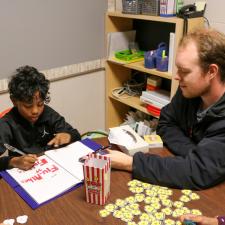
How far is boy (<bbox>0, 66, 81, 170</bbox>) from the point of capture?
1.49 metres

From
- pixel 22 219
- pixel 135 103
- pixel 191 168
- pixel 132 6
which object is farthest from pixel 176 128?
pixel 132 6

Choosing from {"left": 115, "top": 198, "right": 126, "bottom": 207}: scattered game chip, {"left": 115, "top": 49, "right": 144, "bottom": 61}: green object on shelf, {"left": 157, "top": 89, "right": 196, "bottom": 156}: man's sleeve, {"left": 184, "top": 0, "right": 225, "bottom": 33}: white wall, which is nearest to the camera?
{"left": 115, "top": 198, "right": 126, "bottom": 207}: scattered game chip

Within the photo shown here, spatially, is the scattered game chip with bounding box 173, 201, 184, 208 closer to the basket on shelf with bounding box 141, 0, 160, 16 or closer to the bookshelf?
the bookshelf

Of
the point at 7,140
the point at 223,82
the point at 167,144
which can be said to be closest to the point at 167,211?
the point at 167,144

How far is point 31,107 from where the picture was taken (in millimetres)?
1502

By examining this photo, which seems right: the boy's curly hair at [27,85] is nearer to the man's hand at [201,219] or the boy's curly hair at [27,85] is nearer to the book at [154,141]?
the book at [154,141]

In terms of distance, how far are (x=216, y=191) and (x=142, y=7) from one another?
159cm

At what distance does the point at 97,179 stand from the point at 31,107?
0.66m

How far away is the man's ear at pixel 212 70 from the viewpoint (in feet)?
4.14

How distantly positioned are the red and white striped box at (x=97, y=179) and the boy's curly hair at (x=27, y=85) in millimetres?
584

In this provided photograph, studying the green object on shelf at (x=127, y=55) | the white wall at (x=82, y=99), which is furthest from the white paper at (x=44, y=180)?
the green object on shelf at (x=127, y=55)

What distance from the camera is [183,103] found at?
1503 millimetres

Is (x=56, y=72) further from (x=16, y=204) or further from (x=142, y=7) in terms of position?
(x=16, y=204)

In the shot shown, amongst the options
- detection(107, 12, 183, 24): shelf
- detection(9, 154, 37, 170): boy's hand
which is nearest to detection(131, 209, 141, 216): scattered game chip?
detection(9, 154, 37, 170): boy's hand
